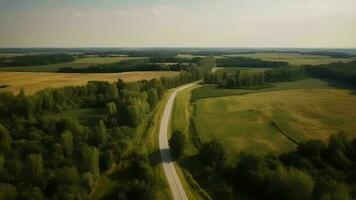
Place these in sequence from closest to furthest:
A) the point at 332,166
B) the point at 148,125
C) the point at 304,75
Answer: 1. the point at 332,166
2. the point at 148,125
3. the point at 304,75

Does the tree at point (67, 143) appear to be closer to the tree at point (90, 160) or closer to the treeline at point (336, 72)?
the tree at point (90, 160)

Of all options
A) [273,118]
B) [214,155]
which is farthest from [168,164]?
[273,118]

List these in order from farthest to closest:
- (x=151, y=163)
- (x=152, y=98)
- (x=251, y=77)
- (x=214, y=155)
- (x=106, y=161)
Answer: (x=251, y=77)
(x=152, y=98)
(x=151, y=163)
(x=214, y=155)
(x=106, y=161)

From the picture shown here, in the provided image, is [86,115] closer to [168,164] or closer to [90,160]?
[90,160]

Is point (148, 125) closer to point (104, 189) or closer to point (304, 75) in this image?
point (104, 189)

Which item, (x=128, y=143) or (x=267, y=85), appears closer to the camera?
(x=128, y=143)

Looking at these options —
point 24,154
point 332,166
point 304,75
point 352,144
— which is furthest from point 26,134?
point 304,75

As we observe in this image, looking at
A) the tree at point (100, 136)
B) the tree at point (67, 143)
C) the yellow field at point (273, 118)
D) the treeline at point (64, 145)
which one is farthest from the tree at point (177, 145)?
the tree at point (67, 143)
